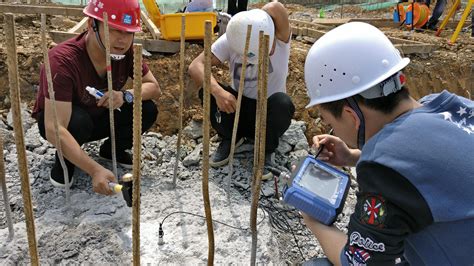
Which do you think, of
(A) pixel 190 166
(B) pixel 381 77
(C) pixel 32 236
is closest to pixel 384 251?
(B) pixel 381 77

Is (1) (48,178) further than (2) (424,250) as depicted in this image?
Yes

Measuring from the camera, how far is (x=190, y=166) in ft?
9.66

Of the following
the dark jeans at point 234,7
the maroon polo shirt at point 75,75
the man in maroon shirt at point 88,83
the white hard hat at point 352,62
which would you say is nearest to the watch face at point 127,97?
the man in maroon shirt at point 88,83

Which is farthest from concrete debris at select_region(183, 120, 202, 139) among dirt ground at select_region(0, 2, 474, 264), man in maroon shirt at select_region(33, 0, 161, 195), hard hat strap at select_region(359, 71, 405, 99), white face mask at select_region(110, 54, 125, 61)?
hard hat strap at select_region(359, 71, 405, 99)

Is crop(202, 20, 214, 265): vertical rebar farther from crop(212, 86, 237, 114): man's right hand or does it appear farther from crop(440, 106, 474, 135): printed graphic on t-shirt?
crop(212, 86, 237, 114): man's right hand

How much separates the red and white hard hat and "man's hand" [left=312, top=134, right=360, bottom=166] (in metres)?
1.27

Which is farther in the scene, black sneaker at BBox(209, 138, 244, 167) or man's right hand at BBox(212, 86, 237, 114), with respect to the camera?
black sneaker at BBox(209, 138, 244, 167)

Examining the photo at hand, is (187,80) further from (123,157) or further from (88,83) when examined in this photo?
(88,83)

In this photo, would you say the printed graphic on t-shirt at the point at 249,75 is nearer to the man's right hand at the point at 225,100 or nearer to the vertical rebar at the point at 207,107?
the man's right hand at the point at 225,100

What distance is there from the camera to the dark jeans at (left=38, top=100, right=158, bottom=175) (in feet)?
7.86

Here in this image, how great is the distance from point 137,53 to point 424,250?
3.23ft

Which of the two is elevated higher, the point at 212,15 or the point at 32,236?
the point at 212,15

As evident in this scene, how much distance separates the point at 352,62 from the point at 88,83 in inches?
63.2

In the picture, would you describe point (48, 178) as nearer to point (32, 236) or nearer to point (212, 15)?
point (32, 236)
